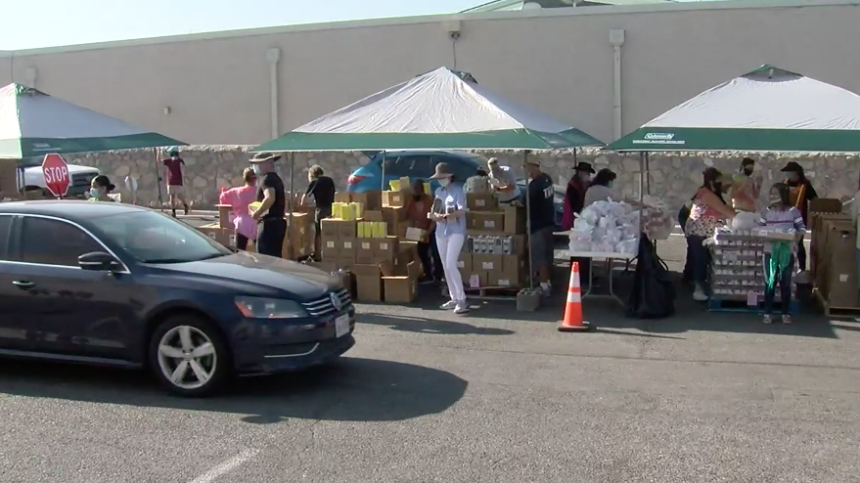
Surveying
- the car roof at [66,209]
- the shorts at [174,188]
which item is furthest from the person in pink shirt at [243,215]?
the shorts at [174,188]

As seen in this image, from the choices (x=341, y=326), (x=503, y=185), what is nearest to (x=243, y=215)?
(x=503, y=185)

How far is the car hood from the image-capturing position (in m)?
7.42

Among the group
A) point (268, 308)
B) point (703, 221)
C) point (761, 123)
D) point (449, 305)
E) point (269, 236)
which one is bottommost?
point (449, 305)

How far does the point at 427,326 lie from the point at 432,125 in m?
2.58

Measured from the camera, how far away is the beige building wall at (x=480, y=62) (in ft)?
68.8

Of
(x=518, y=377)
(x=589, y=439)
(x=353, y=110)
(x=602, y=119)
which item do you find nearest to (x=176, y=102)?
(x=602, y=119)

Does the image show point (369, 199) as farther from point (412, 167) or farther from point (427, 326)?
point (412, 167)

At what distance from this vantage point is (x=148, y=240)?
7.97 metres

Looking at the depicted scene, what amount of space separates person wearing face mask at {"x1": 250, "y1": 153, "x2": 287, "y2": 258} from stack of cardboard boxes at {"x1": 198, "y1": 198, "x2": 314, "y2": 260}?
1.17 m

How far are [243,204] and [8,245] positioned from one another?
3981 millimetres

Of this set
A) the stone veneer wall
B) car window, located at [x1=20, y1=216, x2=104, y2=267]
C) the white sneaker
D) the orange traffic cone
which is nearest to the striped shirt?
the orange traffic cone

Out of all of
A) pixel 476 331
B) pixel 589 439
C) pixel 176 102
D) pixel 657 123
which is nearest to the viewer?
pixel 589 439

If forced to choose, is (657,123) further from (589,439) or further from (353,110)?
(589,439)

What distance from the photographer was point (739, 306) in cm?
1122
